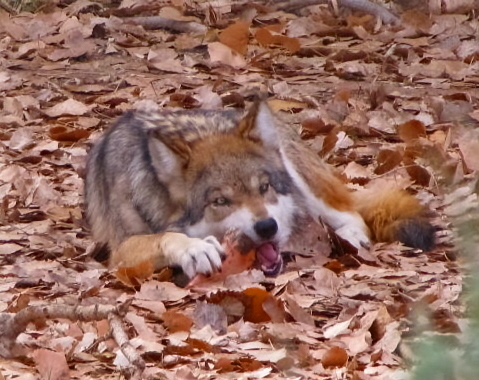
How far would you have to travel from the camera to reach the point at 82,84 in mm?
10609

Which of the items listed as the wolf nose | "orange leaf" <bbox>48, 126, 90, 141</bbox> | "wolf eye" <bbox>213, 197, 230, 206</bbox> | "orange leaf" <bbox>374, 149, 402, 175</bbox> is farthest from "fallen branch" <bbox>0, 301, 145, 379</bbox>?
"orange leaf" <bbox>48, 126, 90, 141</bbox>

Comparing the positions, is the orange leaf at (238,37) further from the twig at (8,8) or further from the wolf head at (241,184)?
the wolf head at (241,184)

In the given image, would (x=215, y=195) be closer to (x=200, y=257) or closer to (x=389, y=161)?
(x=200, y=257)

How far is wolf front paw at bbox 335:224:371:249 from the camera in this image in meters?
6.25

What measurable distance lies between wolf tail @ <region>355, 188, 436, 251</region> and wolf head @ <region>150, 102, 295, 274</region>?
1.95ft

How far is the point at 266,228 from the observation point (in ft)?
18.8

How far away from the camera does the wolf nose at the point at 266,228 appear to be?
5734 millimetres

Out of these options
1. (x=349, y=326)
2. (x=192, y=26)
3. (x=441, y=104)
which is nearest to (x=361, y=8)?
(x=192, y=26)

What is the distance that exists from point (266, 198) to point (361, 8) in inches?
252

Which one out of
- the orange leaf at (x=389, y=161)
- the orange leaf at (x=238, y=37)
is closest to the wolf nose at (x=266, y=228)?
the orange leaf at (x=389, y=161)

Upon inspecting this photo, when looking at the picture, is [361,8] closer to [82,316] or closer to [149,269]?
[149,269]

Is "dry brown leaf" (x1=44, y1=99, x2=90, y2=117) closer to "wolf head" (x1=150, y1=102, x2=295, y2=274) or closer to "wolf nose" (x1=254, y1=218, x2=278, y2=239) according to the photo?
"wolf head" (x1=150, y1=102, x2=295, y2=274)

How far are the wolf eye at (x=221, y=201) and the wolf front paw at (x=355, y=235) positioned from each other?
2.64 ft

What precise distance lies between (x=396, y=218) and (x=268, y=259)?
0.98 meters
